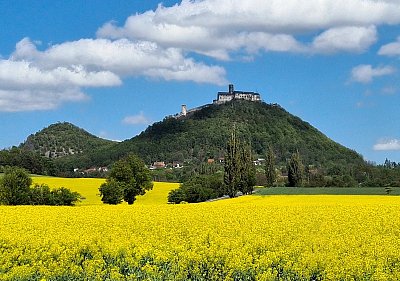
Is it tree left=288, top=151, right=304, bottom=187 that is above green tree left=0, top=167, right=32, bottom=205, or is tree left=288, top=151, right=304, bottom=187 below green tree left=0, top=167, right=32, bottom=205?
above

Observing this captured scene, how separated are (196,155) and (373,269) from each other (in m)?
150

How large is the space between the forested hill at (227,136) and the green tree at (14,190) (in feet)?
279

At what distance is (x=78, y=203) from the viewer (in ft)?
235

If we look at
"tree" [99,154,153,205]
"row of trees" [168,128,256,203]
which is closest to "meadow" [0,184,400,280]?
"tree" [99,154,153,205]

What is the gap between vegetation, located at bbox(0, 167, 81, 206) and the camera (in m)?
62.8

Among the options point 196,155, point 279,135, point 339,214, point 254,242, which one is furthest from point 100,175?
point 254,242

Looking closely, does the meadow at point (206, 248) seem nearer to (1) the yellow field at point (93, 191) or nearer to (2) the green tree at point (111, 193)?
(2) the green tree at point (111, 193)

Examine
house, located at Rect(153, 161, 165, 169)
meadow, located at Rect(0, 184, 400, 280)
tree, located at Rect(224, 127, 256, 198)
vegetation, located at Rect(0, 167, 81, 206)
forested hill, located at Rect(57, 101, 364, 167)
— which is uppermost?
forested hill, located at Rect(57, 101, 364, 167)

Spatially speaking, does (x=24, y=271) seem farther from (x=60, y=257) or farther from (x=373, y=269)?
(x=373, y=269)

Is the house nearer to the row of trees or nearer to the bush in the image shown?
the bush

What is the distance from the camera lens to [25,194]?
63500 millimetres

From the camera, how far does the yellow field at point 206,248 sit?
1543cm

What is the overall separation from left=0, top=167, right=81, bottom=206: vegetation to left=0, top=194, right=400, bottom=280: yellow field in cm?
3378

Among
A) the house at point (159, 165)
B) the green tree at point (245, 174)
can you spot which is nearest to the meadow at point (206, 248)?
the green tree at point (245, 174)
